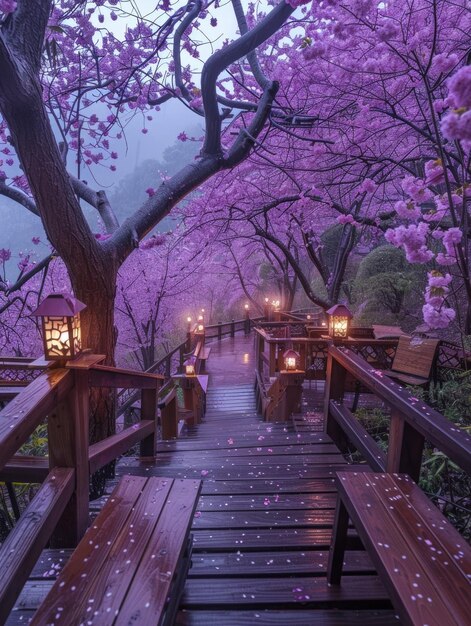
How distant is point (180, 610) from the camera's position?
1.75m

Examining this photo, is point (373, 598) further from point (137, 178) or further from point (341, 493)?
point (137, 178)

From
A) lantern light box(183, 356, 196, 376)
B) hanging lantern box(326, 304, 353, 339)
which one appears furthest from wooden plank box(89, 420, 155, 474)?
lantern light box(183, 356, 196, 376)

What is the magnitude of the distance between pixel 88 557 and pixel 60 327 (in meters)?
1.57

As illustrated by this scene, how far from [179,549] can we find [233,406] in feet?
26.2

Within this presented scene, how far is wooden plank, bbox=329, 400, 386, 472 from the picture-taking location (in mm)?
2634

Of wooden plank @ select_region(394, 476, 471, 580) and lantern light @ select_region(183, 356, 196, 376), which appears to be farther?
lantern light @ select_region(183, 356, 196, 376)

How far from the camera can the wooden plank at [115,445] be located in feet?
8.56

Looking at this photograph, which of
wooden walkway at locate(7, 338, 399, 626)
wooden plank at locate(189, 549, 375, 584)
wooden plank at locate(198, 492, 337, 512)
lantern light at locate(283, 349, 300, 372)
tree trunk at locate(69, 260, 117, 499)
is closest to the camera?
wooden walkway at locate(7, 338, 399, 626)

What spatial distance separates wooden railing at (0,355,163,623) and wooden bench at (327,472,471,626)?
53.4 inches

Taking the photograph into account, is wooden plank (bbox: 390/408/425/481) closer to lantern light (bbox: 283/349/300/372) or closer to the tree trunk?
the tree trunk

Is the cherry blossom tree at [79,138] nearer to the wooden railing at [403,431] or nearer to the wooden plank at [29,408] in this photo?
the wooden plank at [29,408]

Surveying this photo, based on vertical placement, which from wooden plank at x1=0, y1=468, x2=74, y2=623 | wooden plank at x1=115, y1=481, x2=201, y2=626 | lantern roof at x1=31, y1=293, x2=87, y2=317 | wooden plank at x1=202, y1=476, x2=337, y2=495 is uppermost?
lantern roof at x1=31, y1=293, x2=87, y2=317

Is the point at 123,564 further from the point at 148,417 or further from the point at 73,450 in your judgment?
the point at 148,417

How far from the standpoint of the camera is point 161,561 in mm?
1429
